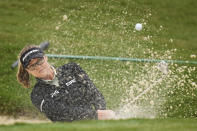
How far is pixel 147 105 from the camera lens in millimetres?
6207

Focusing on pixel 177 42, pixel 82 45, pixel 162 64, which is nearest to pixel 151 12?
pixel 177 42

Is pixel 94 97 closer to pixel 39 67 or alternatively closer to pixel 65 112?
pixel 65 112

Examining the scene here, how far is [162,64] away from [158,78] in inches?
19.7

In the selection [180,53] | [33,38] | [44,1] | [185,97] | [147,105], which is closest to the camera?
[147,105]

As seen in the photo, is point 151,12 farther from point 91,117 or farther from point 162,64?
point 91,117

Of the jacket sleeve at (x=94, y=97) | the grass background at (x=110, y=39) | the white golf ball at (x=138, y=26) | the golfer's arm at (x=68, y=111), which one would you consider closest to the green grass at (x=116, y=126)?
the golfer's arm at (x=68, y=111)

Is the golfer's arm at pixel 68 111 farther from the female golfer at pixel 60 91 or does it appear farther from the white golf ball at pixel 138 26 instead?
the white golf ball at pixel 138 26

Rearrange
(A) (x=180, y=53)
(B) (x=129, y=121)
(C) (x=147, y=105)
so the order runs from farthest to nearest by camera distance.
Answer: (A) (x=180, y=53) → (C) (x=147, y=105) → (B) (x=129, y=121)

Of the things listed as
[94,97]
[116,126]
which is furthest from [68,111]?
[116,126]

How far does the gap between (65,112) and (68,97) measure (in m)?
0.31

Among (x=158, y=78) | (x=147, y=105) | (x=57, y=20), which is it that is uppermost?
(x=57, y=20)

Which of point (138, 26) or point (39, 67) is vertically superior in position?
point (138, 26)

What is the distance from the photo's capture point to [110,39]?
7.98 metres

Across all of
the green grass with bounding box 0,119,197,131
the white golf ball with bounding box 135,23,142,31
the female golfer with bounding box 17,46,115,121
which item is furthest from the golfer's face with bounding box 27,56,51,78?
the white golf ball with bounding box 135,23,142,31
